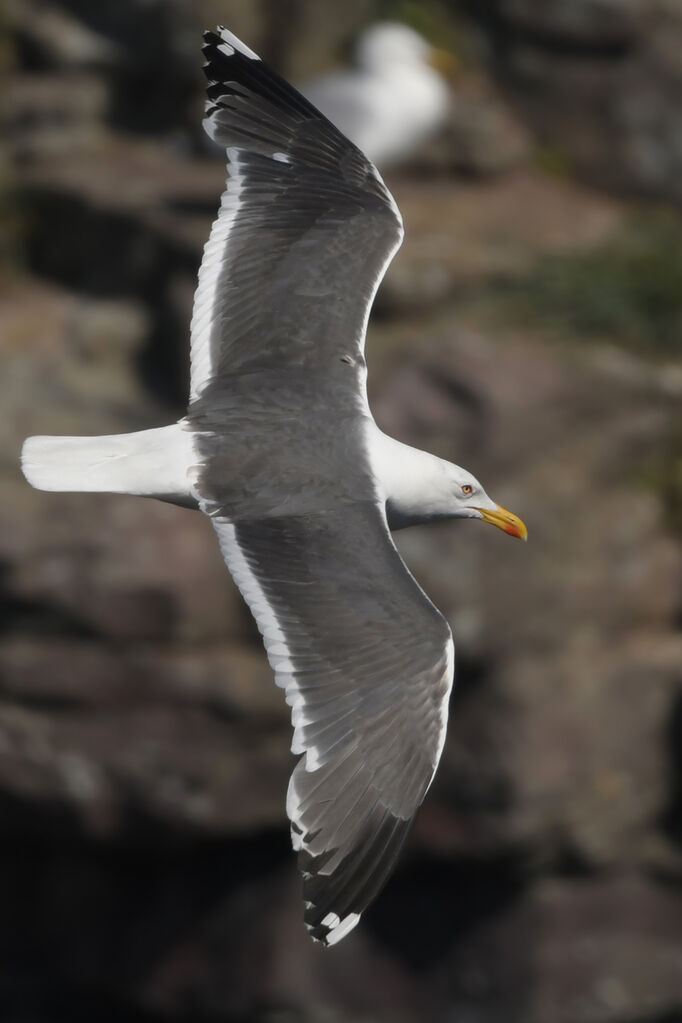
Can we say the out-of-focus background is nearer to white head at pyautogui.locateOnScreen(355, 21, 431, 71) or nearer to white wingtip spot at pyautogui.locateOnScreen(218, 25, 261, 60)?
white head at pyautogui.locateOnScreen(355, 21, 431, 71)

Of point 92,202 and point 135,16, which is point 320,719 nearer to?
point 92,202

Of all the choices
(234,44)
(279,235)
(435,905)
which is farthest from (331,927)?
(435,905)

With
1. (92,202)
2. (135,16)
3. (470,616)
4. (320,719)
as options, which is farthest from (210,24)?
(320,719)

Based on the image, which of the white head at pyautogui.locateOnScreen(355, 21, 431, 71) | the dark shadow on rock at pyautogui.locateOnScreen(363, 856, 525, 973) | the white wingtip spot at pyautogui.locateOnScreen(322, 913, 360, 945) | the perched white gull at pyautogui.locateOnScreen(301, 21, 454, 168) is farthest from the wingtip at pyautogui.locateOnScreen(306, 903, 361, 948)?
the white head at pyautogui.locateOnScreen(355, 21, 431, 71)

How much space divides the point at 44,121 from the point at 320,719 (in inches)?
261

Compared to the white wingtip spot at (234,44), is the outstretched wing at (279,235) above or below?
below

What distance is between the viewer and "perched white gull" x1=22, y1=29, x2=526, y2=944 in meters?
3.89

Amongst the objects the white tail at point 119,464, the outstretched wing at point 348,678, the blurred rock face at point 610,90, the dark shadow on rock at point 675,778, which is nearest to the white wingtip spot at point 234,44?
the white tail at point 119,464

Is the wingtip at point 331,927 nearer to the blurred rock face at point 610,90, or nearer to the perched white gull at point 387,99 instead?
the perched white gull at point 387,99

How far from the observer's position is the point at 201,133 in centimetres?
946

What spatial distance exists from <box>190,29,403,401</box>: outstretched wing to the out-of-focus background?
2677 mm

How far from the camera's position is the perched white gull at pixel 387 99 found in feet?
27.9

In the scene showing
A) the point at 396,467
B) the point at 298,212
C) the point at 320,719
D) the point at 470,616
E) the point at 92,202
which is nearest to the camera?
the point at 320,719

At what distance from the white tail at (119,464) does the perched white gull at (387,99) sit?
4453 millimetres
